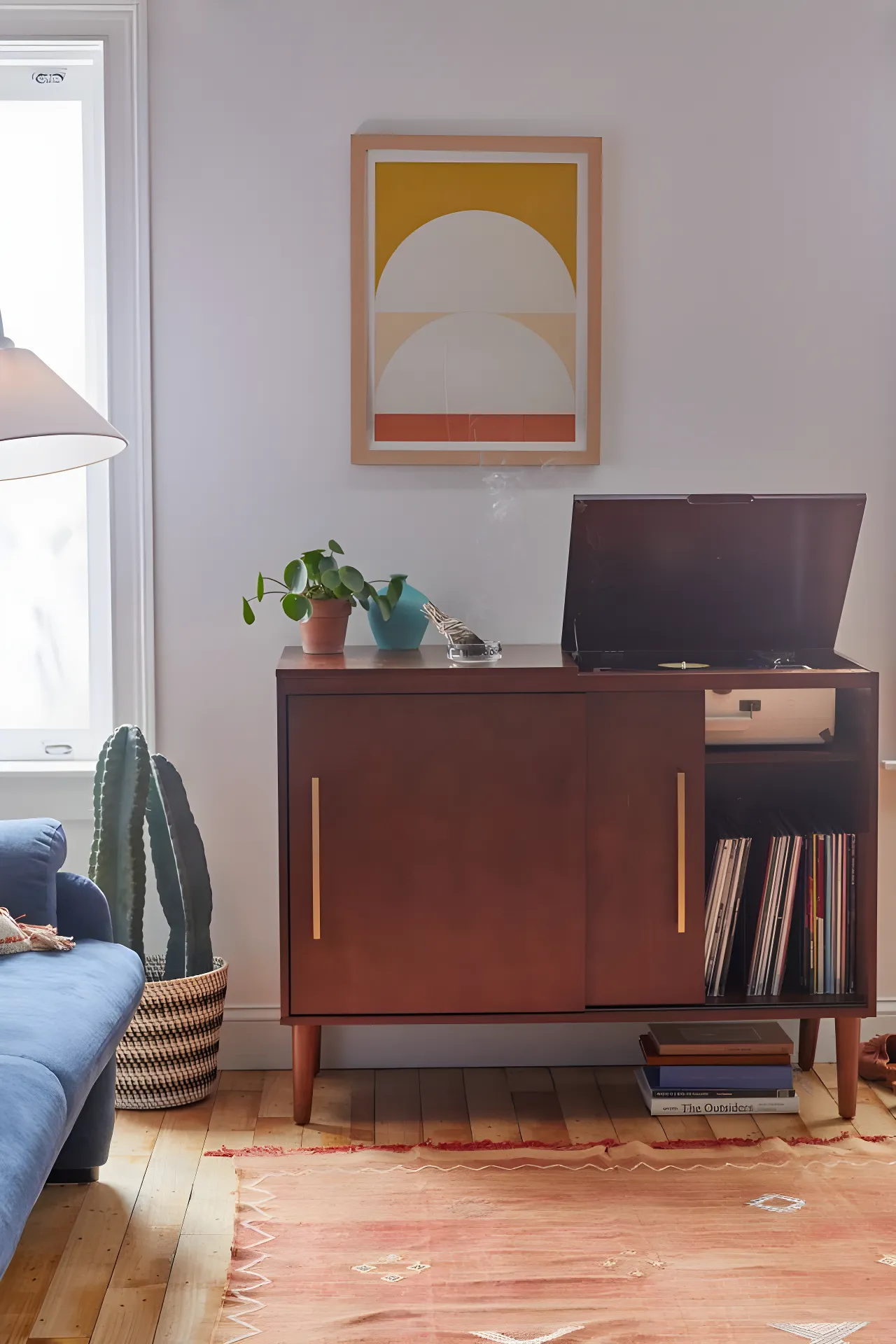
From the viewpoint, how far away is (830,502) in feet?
7.98

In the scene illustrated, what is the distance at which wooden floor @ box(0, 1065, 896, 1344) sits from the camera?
6.01ft

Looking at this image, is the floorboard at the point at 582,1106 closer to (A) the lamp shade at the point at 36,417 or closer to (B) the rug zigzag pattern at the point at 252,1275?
(B) the rug zigzag pattern at the point at 252,1275

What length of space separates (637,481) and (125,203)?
1.31m

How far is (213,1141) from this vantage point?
2.40 metres

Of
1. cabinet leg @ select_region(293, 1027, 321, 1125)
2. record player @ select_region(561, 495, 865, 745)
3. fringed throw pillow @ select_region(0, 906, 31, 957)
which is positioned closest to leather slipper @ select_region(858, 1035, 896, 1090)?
record player @ select_region(561, 495, 865, 745)

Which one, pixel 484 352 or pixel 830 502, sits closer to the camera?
pixel 830 502

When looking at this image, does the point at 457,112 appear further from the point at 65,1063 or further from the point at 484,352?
the point at 65,1063

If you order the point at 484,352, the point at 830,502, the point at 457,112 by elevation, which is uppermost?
the point at 457,112

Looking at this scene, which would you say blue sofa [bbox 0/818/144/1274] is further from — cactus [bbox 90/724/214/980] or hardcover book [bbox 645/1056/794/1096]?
hardcover book [bbox 645/1056/794/1096]

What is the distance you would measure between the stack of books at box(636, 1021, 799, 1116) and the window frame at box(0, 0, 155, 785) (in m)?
1.35

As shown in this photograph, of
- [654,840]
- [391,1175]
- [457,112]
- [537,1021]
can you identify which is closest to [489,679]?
[654,840]

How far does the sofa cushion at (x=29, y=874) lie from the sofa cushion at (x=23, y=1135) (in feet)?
1.63

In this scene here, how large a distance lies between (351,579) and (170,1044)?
106cm

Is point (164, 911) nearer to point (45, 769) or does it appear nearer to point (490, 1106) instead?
point (45, 769)
